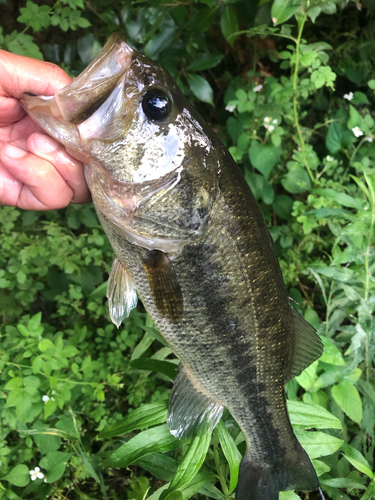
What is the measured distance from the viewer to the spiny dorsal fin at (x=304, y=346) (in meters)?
1.24

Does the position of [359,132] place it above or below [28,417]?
above

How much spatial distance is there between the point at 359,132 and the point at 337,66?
636 millimetres

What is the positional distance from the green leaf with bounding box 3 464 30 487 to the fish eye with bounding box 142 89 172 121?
5.02 feet

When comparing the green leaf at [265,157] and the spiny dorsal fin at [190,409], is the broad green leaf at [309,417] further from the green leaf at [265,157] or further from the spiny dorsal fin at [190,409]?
the green leaf at [265,157]

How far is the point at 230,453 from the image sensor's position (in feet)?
3.86

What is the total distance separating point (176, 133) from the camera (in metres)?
0.93

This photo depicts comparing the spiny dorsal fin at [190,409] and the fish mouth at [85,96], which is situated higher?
the fish mouth at [85,96]

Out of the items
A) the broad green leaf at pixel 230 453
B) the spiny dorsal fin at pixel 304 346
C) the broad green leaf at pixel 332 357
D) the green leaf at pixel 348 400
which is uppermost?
the spiny dorsal fin at pixel 304 346

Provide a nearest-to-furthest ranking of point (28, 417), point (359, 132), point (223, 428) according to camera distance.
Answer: point (223, 428) → point (28, 417) → point (359, 132)

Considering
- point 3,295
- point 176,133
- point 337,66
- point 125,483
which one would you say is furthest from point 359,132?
point 125,483

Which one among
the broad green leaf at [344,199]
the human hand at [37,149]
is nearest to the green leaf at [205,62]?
the broad green leaf at [344,199]

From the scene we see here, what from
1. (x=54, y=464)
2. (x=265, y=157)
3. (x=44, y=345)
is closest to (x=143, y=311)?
(x=44, y=345)

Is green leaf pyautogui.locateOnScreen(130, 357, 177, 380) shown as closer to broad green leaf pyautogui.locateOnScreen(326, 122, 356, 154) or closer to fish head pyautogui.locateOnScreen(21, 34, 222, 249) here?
fish head pyautogui.locateOnScreen(21, 34, 222, 249)

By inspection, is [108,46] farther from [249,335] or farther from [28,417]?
[28,417]
